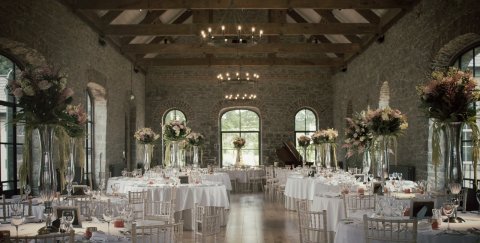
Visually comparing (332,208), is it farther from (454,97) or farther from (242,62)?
(242,62)

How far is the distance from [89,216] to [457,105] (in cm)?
372

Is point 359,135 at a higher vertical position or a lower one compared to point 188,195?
higher

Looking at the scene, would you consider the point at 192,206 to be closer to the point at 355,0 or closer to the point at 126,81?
the point at 355,0

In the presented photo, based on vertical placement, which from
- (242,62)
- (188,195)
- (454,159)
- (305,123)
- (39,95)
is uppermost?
(242,62)

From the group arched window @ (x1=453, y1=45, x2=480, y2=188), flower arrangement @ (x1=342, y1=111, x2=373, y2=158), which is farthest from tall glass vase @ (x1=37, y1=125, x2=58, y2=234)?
arched window @ (x1=453, y1=45, x2=480, y2=188)

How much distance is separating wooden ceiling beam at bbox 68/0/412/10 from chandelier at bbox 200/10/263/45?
0.46 m

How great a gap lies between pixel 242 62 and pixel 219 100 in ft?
7.03

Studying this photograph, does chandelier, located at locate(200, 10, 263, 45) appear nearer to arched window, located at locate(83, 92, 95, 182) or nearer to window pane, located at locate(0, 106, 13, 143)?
arched window, located at locate(83, 92, 95, 182)

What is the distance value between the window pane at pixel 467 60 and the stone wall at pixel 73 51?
22.2ft

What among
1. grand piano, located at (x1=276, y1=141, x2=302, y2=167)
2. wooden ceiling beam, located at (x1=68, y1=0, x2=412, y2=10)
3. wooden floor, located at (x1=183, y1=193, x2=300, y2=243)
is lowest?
wooden floor, located at (x1=183, y1=193, x2=300, y2=243)

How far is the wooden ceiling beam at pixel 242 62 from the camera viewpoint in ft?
54.2

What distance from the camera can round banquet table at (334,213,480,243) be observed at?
13.1ft

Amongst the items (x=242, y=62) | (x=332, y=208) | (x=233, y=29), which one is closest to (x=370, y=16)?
(x=233, y=29)

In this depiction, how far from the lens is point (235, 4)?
10.3m
